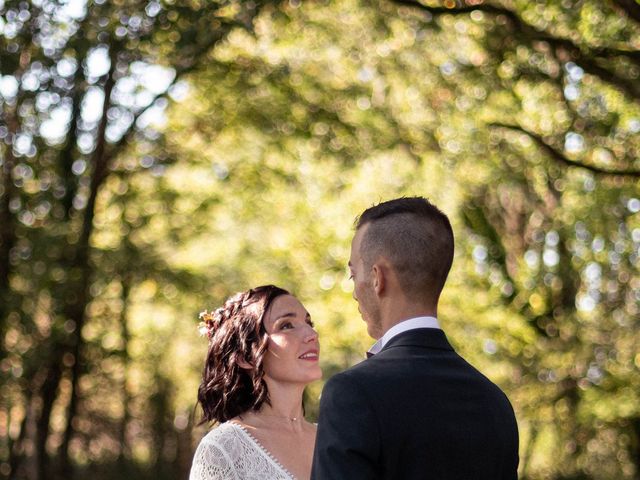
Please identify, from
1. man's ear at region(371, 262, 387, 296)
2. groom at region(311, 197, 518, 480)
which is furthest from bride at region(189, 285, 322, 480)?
man's ear at region(371, 262, 387, 296)

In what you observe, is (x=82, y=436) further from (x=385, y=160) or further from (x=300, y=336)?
(x=300, y=336)

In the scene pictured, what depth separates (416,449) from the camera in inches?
107

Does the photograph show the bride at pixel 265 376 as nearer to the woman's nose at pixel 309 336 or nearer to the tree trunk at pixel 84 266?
the woman's nose at pixel 309 336

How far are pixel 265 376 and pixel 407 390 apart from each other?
2343 millimetres

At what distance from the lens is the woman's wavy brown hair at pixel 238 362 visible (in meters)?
5.00

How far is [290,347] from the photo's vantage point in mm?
4953

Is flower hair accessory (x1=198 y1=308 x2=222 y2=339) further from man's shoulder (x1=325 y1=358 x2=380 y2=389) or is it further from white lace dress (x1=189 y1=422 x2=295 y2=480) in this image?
man's shoulder (x1=325 y1=358 x2=380 y2=389)

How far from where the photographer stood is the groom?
2.67 meters

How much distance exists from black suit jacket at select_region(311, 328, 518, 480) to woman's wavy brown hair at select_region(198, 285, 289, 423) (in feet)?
7.16

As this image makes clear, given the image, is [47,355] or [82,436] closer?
[47,355]

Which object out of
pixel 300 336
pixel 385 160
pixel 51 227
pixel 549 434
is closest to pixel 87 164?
pixel 51 227

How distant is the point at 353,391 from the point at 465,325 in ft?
50.3

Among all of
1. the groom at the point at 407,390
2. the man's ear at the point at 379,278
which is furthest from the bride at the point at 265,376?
the man's ear at the point at 379,278

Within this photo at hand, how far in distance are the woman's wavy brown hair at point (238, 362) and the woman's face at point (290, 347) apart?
1.5 inches
